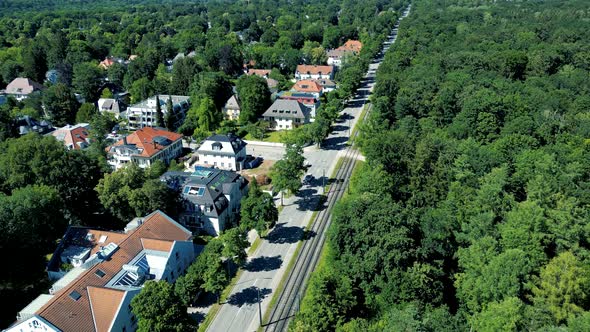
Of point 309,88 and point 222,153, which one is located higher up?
point 222,153

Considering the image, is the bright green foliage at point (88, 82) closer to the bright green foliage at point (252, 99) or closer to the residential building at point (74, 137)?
the residential building at point (74, 137)

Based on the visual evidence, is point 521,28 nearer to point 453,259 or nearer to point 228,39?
point 228,39

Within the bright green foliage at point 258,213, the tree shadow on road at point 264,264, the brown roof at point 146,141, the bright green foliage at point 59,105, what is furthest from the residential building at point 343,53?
the tree shadow on road at point 264,264

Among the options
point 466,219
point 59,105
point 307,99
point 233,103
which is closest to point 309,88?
point 307,99

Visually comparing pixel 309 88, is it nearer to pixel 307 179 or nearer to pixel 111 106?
pixel 307 179

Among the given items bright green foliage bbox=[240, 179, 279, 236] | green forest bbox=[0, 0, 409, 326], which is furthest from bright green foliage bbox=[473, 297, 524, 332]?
bright green foliage bbox=[240, 179, 279, 236]
